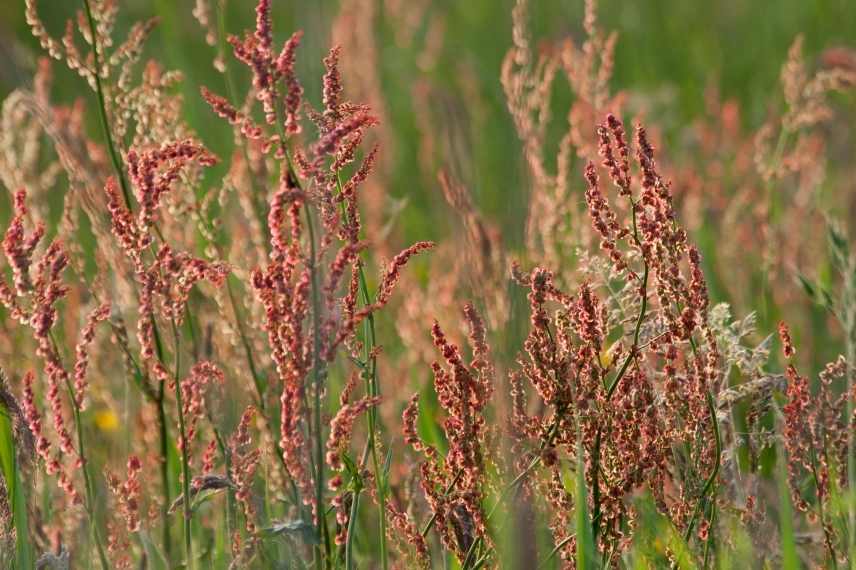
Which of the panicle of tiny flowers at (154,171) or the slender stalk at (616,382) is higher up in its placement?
the panicle of tiny flowers at (154,171)

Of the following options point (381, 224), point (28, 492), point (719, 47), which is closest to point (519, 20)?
point (28, 492)

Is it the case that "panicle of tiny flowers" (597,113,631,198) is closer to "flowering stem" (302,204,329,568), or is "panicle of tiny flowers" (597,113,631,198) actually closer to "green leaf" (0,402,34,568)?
"flowering stem" (302,204,329,568)

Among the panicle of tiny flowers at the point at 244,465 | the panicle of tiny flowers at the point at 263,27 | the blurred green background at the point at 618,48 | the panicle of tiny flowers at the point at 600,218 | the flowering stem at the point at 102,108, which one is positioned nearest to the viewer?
the panicle of tiny flowers at the point at 263,27

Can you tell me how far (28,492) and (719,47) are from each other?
541 cm

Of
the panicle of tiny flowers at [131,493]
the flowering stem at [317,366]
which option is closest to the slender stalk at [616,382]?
the flowering stem at [317,366]

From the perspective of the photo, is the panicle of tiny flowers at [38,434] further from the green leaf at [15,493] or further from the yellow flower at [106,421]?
the yellow flower at [106,421]

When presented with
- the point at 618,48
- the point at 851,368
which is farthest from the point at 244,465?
the point at 618,48

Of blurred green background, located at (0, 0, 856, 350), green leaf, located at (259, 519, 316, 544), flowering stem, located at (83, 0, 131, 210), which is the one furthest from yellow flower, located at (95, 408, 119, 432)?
green leaf, located at (259, 519, 316, 544)

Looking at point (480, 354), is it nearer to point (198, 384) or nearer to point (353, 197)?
point (353, 197)

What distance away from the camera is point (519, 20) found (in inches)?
109

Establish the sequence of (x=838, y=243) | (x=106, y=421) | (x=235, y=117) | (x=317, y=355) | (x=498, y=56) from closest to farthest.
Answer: (x=317, y=355)
(x=235, y=117)
(x=838, y=243)
(x=106, y=421)
(x=498, y=56)

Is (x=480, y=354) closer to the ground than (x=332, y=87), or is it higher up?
closer to the ground

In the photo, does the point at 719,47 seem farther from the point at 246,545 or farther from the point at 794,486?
the point at 246,545

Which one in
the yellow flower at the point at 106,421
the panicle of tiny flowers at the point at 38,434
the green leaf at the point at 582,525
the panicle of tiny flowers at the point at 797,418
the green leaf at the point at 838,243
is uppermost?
the yellow flower at the point at 106,421
